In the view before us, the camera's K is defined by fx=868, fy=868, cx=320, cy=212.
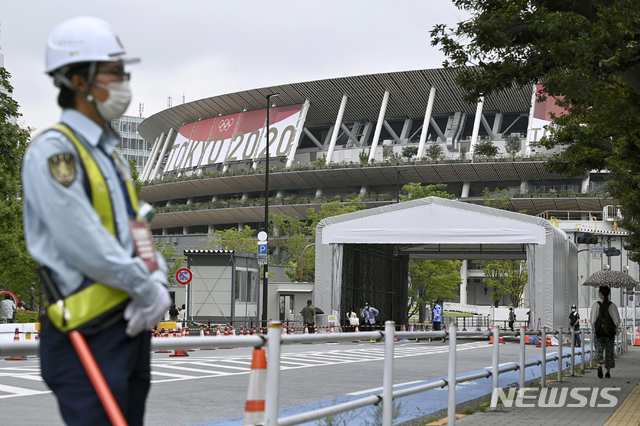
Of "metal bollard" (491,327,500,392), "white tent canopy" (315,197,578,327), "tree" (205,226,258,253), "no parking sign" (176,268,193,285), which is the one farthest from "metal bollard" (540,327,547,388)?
"tree" (205,226,258,253)

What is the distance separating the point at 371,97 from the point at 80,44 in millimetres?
87062

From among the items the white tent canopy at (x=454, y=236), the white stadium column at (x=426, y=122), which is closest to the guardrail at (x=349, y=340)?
the white tent canopy at (x=454, y=236)

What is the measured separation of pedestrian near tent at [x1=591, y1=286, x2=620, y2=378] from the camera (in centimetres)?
1648

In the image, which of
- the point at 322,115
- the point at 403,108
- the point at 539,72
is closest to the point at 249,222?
the point at 322,115

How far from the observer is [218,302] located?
35188 millimetres

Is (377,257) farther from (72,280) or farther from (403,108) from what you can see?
(403,108)

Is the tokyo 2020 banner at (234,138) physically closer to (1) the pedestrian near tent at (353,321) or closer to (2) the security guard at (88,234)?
(1) the pedestrian near tent at (353,321)

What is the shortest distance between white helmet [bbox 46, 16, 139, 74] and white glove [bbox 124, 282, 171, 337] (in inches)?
31.4

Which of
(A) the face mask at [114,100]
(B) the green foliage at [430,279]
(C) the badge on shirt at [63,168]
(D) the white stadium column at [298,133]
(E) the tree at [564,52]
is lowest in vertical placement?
(C) the badge on shirt at [63,168]

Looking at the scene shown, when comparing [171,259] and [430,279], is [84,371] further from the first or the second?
[171,259]

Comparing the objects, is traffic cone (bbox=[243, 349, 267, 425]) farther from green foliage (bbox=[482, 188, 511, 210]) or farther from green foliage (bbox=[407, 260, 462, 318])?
green foliage (bbox=[482, 188, 511, 210])

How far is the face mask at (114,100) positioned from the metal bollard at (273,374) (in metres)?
2.10

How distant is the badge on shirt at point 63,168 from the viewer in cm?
277

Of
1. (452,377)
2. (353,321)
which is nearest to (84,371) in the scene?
(452,377)
